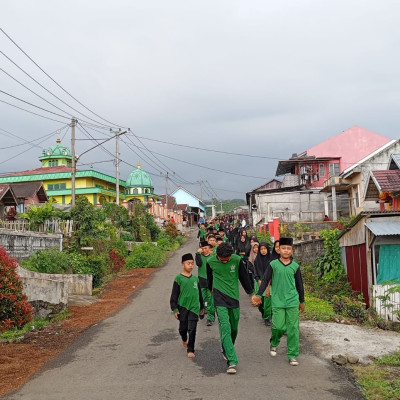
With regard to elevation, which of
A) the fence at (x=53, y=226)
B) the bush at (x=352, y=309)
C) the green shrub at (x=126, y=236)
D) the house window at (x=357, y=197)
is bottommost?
the bush at (x=352, y=309)

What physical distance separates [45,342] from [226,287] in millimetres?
4214

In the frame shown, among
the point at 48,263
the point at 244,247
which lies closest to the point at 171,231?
the point at 48,263

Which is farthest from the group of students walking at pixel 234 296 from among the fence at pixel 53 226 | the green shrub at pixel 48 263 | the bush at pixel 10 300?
the fence at pixel 53 226

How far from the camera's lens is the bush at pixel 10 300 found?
911 centimetres

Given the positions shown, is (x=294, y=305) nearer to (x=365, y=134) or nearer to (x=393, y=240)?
(x=393, y=240)

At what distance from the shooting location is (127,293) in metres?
15.5

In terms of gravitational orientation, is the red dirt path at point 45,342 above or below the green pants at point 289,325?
below

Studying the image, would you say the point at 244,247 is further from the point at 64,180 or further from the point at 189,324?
the point at 64,180

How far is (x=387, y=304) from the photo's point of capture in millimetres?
10445

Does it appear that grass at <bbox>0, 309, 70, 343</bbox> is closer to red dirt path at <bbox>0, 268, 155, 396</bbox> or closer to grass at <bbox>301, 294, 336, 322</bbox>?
red dirt path at <bbox>0, 268, 155, 396</bbox>

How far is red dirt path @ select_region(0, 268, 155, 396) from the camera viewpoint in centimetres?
636

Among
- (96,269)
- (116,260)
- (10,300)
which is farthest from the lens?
(116,260)

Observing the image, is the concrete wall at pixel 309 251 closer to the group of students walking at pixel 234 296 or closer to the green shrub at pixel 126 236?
the group of students walking at pixel 234 296

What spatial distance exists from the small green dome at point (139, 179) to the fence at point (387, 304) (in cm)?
5123
